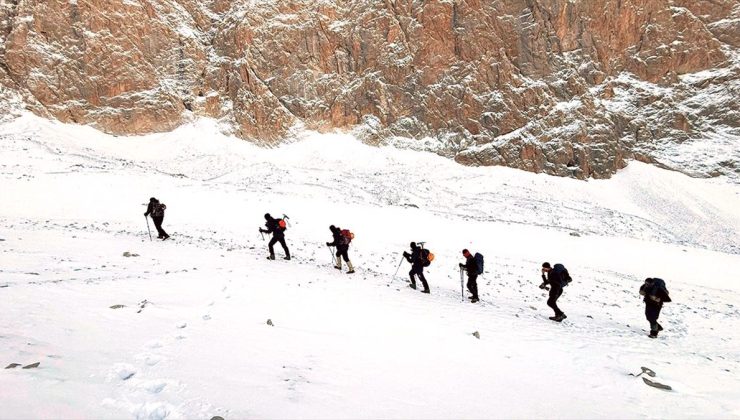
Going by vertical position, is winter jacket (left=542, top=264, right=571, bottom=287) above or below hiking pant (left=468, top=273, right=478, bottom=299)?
above

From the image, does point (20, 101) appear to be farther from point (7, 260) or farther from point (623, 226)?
point (623, 226)

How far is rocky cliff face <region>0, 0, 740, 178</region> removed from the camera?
5662 centimetres

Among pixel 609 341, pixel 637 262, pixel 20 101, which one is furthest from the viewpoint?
pixel 20 101

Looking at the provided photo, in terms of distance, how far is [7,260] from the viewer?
11578mm

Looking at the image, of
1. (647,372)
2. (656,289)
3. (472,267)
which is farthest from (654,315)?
(472,267)

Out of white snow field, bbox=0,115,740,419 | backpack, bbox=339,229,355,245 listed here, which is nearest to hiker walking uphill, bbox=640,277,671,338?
white snow field, bbox=0,115,740,419

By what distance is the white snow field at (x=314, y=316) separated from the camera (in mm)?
5121

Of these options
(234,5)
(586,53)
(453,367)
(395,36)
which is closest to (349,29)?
(395,36)

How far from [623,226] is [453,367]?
127 feet

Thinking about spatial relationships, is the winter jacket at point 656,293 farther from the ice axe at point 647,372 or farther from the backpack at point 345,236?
the backpack at point 345,236

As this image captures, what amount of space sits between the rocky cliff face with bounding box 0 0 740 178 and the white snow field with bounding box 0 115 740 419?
2962cm

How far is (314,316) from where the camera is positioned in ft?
30.0

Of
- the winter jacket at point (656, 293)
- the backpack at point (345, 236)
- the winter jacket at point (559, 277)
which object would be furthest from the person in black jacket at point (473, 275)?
the winter jacket at point (656, 293)

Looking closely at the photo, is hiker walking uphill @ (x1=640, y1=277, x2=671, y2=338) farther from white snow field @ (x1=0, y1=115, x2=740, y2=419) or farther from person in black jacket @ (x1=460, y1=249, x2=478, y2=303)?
person in black jacket @ (x1=460, y1=249, x2=478, y2=303)
